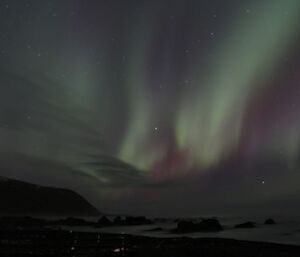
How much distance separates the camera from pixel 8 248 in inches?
1325

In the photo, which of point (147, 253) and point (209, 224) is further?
point (209, 224)

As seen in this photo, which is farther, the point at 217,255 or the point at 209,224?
the point at 209,224

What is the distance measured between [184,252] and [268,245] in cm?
1223

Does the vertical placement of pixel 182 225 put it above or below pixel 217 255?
above

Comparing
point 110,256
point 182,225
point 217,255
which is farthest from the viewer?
point 182,225

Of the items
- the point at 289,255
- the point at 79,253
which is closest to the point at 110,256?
the point at 79,253

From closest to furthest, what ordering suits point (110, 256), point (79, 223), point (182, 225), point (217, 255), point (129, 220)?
point (110, 256) < point (217, 255) < point (182, 225) < point (79, 223) < point (129, 220)

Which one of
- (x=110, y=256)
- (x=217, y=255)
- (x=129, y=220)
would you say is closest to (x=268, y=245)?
(x=217, y=255)

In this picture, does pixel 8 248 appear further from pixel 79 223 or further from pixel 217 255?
pixel 79 223

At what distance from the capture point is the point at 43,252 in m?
31.5

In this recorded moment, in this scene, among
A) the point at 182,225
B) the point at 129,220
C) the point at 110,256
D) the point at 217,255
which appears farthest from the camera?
the point at 129,220

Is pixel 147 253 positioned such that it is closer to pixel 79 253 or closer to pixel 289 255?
pixel 79 253

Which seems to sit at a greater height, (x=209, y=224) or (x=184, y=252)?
(x=209, y=224)

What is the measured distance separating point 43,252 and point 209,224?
51.4 m
